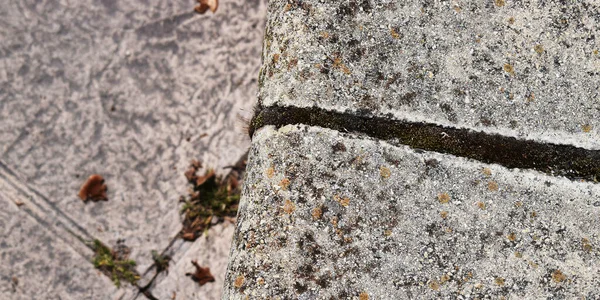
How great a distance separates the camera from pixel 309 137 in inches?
54.1

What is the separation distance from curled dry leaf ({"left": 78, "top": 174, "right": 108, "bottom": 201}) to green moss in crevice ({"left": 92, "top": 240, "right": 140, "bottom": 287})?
18cm

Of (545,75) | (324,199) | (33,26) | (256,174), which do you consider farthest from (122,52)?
(545,75)

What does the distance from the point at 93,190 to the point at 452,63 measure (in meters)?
1.54

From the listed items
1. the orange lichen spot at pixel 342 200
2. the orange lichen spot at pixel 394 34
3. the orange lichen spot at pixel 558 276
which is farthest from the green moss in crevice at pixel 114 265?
the orange lichen spot at pixel 558 276

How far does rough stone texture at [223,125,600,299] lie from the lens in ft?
4.33

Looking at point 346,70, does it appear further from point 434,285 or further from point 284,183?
point 434,285

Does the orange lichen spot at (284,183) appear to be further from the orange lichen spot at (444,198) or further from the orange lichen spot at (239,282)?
the orange lichen spot at (444,198)

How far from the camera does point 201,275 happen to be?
7.07 ft

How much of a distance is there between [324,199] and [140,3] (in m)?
1.40

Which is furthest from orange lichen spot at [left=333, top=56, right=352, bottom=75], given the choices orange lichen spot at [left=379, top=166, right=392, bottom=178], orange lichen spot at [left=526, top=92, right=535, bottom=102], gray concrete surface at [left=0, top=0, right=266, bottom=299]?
gray concrete surface at [left=0, top=0, right=266, bottom=299]

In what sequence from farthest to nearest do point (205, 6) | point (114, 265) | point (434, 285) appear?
point (205, 6), point (114, 265), point (434, 285)

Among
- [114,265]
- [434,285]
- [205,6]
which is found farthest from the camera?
[205,6]

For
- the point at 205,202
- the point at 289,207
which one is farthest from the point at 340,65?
the point at 205,202

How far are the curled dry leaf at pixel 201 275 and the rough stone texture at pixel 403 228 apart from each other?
0.81 metres
